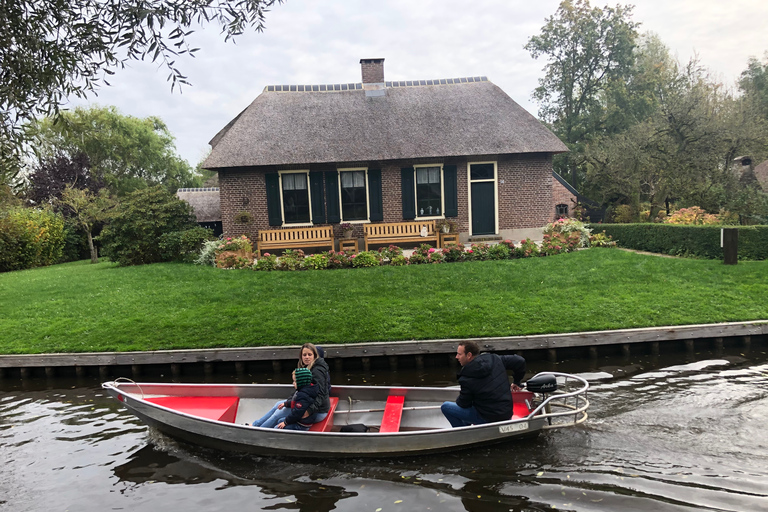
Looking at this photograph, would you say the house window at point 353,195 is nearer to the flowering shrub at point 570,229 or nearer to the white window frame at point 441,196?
the white window frame at point 441,196

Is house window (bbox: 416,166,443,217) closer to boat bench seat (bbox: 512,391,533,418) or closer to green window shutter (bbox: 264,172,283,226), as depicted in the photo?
green window shutter (bbox: 264,172,283,226)

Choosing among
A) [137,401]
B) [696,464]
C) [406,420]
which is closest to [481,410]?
[406,420]

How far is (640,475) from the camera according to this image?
208 inches

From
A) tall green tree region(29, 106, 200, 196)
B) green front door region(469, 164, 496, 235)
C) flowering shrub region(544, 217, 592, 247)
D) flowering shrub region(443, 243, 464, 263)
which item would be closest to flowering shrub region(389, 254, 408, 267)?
flowering shrub region(443, 243, 464, 263)

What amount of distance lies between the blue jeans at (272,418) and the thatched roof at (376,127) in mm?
13386

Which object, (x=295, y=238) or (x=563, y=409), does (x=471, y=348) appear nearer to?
(x=563, y=409)

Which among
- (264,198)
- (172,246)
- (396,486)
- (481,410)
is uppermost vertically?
(264,198)

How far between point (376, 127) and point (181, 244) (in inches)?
340

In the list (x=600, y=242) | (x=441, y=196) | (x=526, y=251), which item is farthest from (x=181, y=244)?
(x=600, y=242)

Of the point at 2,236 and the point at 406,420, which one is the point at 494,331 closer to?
the point at 406,420

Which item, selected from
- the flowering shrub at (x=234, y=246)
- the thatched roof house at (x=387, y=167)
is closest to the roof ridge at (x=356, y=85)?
the thatched roof house at (x=387, y=167)

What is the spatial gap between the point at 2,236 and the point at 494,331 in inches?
885

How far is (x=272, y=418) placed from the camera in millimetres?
6566

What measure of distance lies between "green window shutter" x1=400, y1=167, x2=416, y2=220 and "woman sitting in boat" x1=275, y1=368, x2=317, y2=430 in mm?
13978
